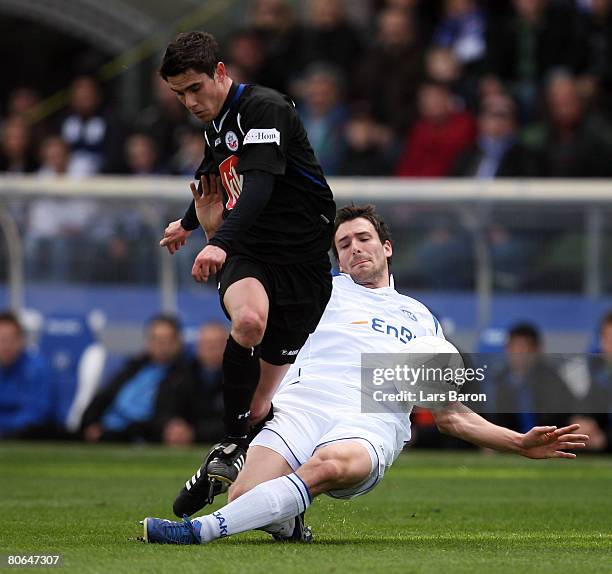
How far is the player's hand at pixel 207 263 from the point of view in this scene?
672 centimetres

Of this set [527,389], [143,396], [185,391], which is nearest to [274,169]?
[527,389]

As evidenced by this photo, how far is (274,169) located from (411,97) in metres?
9.44

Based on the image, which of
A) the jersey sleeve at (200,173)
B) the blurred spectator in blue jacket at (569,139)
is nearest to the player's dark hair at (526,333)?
the blurred spectator in blue jacket at (569,139)

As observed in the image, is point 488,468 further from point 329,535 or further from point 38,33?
point 38,33

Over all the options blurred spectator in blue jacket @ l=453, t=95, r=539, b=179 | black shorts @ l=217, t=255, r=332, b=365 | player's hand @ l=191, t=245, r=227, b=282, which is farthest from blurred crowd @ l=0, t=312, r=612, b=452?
player's hand @ l=191, t=245, r=227, b=282

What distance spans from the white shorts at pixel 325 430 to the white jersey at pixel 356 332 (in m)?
0.13

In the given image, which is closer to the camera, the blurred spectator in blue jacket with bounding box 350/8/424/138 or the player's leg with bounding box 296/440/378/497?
the player's leg with bounding box 296/440/378/497

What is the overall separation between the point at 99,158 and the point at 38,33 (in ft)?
15.0

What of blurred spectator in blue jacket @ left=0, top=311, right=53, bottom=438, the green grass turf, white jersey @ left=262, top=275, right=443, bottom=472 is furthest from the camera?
blurred spectator in blue jacket @ left=0, top=311, right=53, bottom=438

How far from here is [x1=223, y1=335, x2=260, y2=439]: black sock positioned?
7.27 meters

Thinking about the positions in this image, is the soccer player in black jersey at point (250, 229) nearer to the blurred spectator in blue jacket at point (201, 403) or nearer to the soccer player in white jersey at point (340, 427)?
the soccer player in white jersey at point (340, 427)

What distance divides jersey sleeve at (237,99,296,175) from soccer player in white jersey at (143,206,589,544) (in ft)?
2.04

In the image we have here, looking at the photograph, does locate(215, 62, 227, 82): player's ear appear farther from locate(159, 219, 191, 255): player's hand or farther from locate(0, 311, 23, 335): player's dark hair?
locate(0, 311, 23, 335): player's dark hair

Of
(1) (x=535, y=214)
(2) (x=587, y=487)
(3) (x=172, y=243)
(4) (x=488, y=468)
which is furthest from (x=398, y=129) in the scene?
(3) (x=172, y=243)
